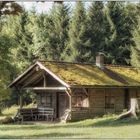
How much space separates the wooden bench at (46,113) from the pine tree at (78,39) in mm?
23581

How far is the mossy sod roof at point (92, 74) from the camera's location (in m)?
33.7

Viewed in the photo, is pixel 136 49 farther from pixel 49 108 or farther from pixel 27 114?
pixel 27 114

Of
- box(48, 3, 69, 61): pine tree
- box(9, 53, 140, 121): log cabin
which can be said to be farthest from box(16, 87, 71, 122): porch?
box(48, 3, 69, 61): pine tree

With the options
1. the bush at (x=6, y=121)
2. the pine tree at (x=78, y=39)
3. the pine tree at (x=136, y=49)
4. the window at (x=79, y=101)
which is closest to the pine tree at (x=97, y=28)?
the pine tree at (x=78, y=39)

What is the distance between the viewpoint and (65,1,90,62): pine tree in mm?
59969

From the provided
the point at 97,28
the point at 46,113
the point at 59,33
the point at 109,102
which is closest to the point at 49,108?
the point at 46,113

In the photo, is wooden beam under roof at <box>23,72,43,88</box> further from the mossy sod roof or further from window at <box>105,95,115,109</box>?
window at <box>105,95,115,109</box>

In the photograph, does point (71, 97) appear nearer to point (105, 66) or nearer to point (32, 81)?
point (32, 81)

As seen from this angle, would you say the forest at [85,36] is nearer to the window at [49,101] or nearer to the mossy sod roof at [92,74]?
the mossy sod roof at [92,74]

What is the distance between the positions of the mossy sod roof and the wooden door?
2.10m

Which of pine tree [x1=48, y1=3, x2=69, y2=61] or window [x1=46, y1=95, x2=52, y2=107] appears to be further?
pine tree [x1=48, y1=3, x2=69, y2=61]

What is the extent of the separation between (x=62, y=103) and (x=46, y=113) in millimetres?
1444

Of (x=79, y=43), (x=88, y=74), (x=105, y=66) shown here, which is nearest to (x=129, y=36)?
(x=79, y=43)

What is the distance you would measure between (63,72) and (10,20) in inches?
1535
